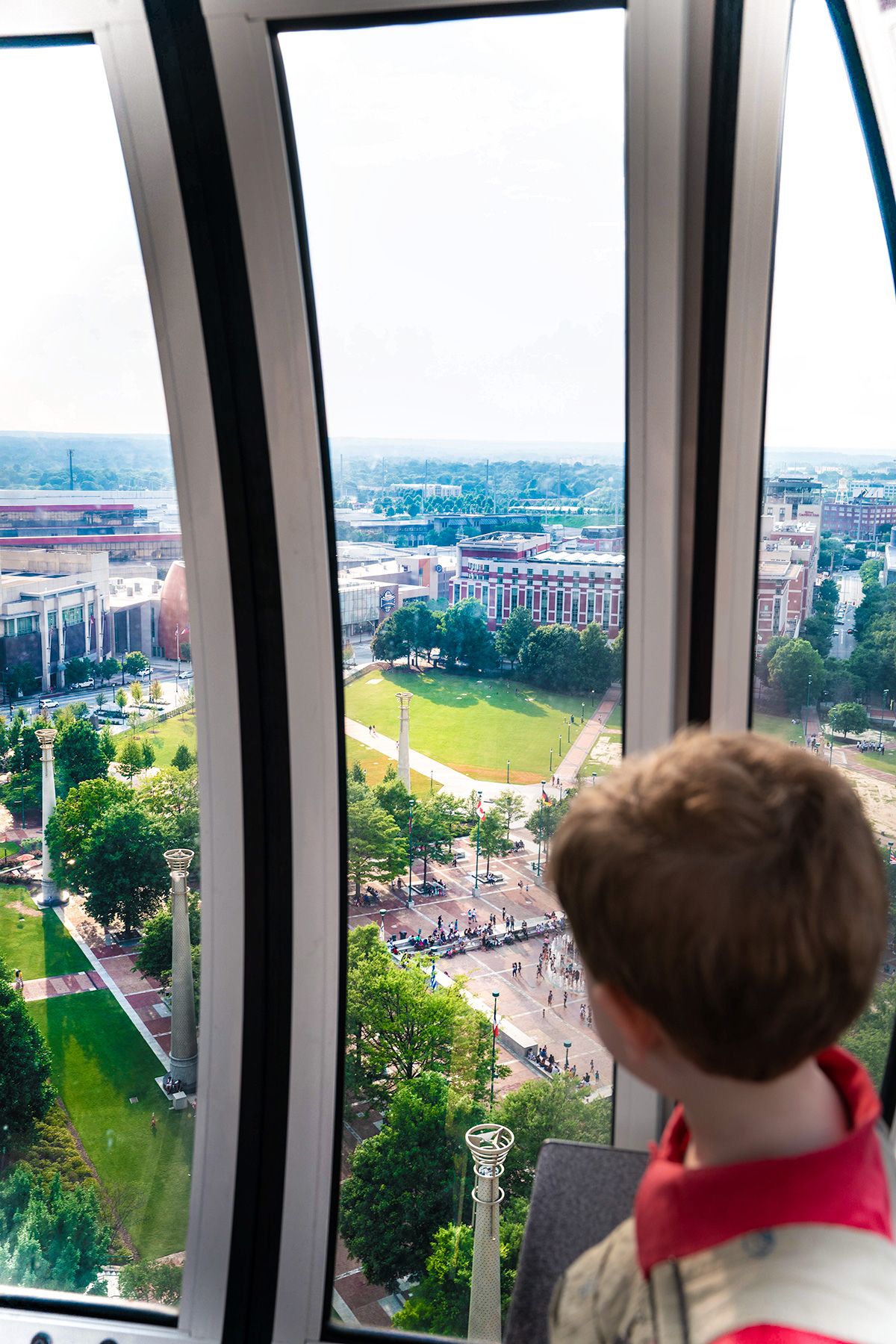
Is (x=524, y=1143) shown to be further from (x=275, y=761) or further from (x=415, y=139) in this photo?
(x=415, y=139)

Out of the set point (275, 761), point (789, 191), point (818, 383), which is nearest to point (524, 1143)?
point (275, 761)

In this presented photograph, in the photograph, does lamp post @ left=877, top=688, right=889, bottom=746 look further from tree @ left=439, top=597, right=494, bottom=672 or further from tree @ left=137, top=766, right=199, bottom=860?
tree @ left=137, top=766, right=199, bottom=860

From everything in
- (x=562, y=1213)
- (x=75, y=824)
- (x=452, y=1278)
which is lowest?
(x=452, y=1278)

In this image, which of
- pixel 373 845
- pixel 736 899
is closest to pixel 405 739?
pixel 373 845

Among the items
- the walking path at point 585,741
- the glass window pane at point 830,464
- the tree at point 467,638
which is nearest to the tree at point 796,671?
the glass window pane at point 830,464

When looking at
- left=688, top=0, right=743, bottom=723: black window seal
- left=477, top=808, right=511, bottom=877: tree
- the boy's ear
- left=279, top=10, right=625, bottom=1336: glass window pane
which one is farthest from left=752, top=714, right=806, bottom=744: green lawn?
the boy's ear

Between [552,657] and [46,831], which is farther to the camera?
[46,831]

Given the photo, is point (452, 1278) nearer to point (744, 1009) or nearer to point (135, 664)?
point (135, 664)
